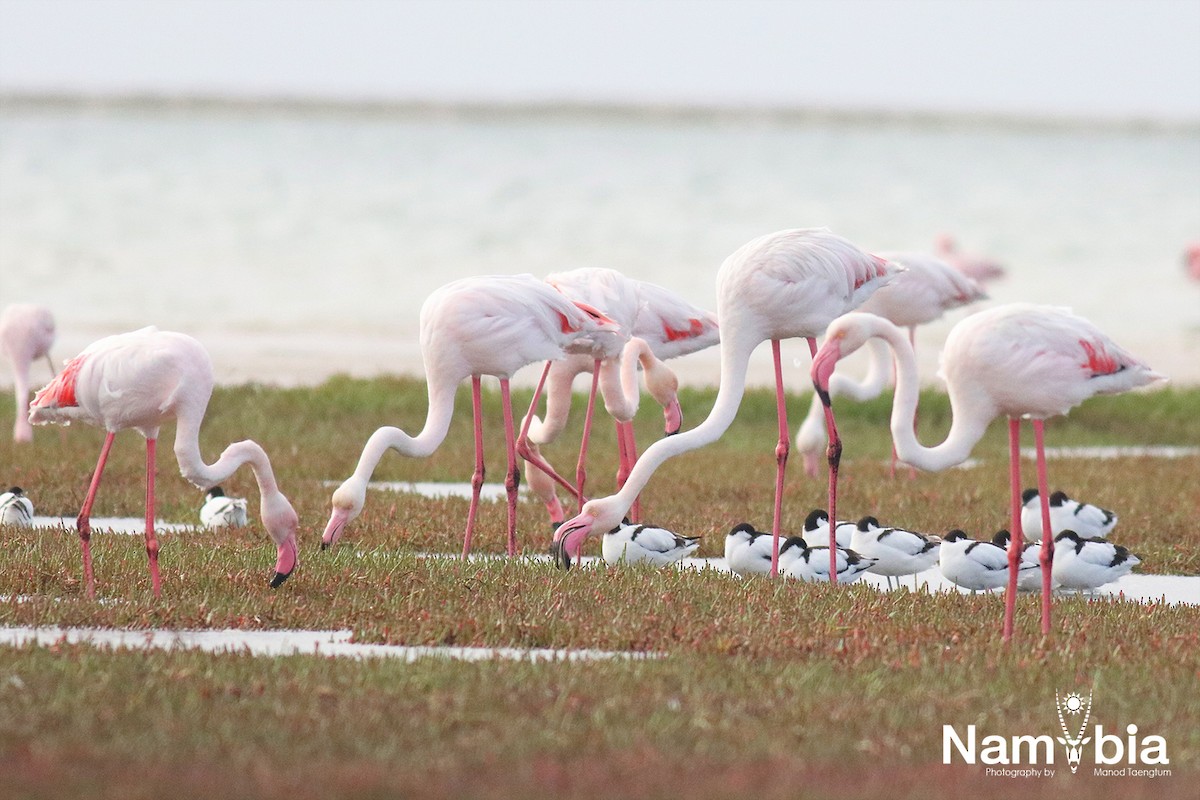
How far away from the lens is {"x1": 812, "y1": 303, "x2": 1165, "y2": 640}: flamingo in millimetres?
7062

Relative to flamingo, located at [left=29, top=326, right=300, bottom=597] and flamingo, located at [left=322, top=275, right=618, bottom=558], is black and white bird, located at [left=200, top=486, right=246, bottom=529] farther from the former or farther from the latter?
flamingo, located at [left=29, top=326, right=300, bottom=597]

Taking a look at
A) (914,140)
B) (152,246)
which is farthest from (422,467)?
(914,140)

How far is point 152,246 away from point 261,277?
460 cm

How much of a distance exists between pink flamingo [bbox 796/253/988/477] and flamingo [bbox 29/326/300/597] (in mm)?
6116

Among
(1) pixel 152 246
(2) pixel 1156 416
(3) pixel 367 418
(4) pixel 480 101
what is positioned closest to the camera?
(3) pixel 367 418

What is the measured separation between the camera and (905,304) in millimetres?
12961

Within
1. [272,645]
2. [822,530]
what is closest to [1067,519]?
[822,530]

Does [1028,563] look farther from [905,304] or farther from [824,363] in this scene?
[905,304]

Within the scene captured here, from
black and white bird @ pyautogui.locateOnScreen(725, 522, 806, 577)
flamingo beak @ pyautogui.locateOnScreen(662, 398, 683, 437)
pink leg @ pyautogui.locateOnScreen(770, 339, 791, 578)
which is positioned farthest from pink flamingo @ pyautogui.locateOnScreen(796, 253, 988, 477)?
black and white bird @ pyautogui.locateOnScreen(725, 522, 806, 577)

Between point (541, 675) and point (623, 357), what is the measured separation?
Answer: 406 centimetres

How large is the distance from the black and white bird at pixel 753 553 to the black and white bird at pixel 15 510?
12.6 ft

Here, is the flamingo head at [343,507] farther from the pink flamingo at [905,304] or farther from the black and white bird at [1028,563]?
the pink flamingo at [905,304]

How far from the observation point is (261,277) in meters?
34.7

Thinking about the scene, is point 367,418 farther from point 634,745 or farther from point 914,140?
point 914,140
